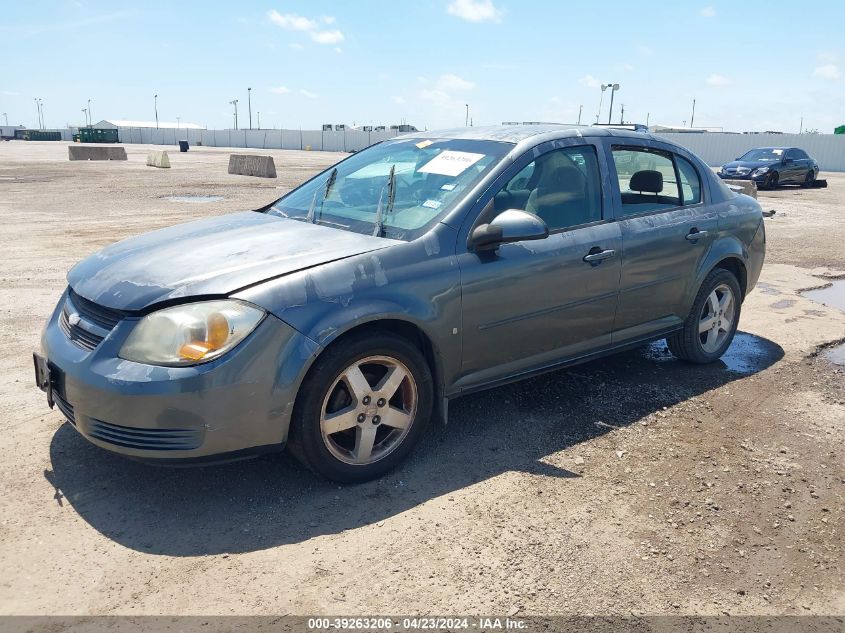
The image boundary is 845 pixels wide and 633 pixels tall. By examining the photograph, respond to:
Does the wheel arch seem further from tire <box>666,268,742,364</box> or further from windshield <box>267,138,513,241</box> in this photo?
tire <box>666,268,742,364</box>

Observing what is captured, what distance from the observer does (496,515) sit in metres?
3.21

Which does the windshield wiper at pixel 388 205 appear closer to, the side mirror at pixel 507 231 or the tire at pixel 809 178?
the side mirror at pixel 507 231

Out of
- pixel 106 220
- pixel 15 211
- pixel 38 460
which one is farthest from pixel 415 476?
pixel 15 211

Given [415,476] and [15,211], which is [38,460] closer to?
[415,476]

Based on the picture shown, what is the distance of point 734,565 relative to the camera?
9.58 feet

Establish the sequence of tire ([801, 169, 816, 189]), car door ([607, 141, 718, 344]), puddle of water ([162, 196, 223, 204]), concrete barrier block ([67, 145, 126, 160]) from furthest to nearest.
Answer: concrete barrier block ([67, 145, 126, 160]) < tire ([801, 169, 816, 189]) < puddle of water ([162, 196, 223, 204]) < car door ([607, 141, 718, 344])

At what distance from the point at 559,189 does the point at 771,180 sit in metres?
23.3

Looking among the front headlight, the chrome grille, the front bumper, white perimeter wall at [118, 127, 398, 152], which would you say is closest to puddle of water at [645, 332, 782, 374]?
the front bumper

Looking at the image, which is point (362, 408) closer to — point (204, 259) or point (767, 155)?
point (204, 259)

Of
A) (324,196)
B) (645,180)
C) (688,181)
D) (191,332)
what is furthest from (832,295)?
(191,332)

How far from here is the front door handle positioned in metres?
4.21

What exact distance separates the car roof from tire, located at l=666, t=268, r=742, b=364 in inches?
51.1

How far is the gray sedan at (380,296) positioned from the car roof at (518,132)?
0.02 meters

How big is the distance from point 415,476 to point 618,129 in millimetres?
2811
